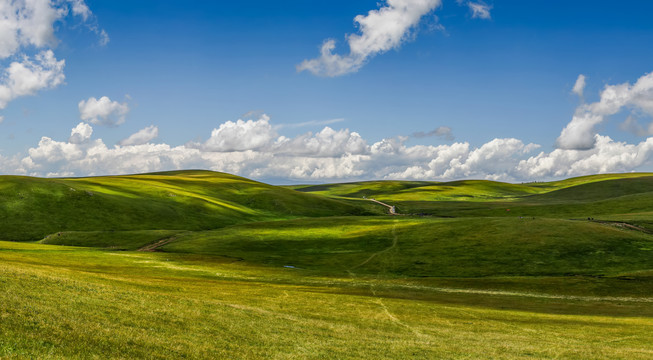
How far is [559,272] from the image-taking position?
267ft

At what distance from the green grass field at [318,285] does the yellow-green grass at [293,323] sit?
0.17m

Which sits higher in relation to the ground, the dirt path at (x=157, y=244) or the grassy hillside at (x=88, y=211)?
the grassy hillside at (x=88, y=211)

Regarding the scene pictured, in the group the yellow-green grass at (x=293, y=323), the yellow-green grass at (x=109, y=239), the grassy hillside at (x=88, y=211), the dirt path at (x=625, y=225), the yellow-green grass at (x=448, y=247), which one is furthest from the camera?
the grassy hillside at (x=88, y=211)

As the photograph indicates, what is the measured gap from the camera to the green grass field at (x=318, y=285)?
24047 mm

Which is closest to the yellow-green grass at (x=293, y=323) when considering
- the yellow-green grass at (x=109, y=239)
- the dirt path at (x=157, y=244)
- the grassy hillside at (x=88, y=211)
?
the dirt path at (x=157, y=244)

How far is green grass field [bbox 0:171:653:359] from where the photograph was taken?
78.9ft

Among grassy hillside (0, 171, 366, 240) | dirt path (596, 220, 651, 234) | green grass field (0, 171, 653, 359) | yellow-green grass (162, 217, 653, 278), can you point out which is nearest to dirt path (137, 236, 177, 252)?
green grass field (0, 171, 653, 359)

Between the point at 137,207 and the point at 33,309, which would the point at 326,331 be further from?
the point at 137,207

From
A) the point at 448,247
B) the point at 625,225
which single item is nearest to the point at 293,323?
the point at 448,247

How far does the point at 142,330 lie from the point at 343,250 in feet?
286

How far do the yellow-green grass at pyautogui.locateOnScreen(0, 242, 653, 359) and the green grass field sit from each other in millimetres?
170

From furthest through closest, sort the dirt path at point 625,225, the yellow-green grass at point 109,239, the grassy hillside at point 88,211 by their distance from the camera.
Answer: the grassy hillside at point 88,211
the yellow-green grass at point 109,239
the dirt path at point 625,225

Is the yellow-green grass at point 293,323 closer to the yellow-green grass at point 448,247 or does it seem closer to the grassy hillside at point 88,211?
the yellow-green grass at point 448,247

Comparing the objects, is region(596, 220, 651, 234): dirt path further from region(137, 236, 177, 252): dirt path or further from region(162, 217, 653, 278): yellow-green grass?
region(137, 236, 177, 252): dirt path
